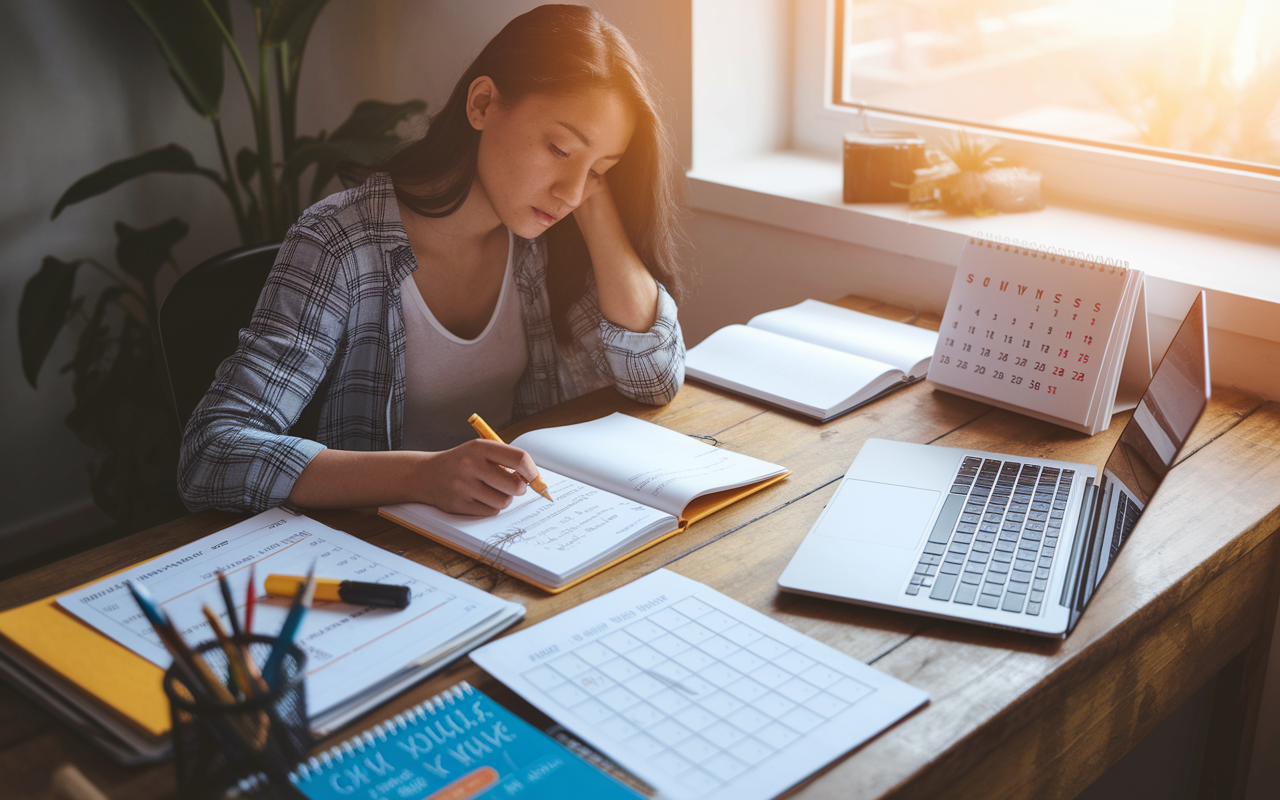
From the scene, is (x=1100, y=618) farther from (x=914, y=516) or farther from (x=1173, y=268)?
(x=1173, y=268)

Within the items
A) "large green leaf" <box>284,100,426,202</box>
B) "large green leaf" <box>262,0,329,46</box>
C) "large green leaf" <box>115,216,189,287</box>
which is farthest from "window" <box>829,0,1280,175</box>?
"large green leaf" <box>115,216,189,287</box>

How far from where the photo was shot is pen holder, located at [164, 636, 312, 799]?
1.96 feet

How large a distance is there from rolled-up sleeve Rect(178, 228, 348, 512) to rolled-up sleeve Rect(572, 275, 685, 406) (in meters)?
0.35

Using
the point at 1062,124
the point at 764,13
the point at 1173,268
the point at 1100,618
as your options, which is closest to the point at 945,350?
the point at 1173,268

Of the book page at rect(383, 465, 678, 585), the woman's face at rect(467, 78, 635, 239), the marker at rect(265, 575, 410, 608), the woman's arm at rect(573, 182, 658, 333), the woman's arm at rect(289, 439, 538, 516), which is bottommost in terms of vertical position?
the book page at rect(383, 465, 678, 585)

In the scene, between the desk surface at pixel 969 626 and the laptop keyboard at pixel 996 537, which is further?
the laptop keyboard at pixel 996 537

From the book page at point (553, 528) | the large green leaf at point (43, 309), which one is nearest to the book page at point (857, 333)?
the book page at point (553, 528)

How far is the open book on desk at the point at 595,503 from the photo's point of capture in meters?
0.91

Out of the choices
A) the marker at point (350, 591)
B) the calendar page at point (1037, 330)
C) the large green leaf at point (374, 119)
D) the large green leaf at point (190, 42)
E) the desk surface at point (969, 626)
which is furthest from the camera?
the large green leaf at point (374, 119)

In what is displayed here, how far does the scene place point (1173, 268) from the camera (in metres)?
1.36

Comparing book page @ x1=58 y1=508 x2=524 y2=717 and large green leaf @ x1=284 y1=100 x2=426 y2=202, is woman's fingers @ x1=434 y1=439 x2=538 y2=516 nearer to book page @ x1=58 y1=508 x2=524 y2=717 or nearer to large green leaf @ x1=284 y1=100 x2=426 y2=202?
book page @ x1=58 y1=508 x2=524 y2=717

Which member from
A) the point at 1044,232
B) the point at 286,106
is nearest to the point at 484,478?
the point at 1044,232

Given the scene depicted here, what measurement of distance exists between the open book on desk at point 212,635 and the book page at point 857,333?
74cm

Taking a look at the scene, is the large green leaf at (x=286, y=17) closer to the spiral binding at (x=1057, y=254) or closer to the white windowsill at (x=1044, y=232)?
the white windowsill at (x=1044, y=232)
